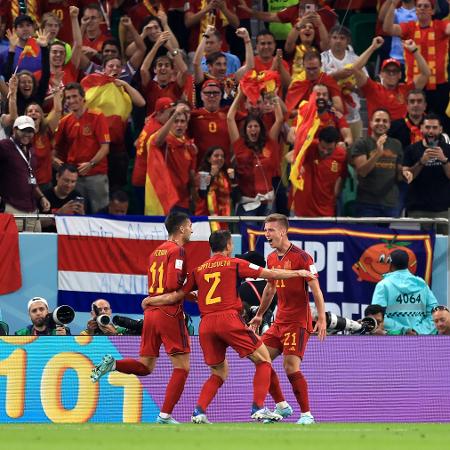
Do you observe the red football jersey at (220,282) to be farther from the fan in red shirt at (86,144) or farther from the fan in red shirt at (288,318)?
the fan in red shirt at (86,144)

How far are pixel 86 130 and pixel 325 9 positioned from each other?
17.1 ft

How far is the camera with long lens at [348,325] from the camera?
15.2 metres

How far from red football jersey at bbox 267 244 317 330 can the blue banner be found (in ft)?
13.0

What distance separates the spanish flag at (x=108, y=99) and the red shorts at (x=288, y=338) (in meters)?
5.68

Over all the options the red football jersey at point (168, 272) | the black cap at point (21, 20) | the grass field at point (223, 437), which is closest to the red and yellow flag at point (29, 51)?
the black cap at point (21, 20)

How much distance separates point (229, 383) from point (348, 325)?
1.45 meters

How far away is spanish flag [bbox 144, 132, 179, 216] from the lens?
18.4 meters

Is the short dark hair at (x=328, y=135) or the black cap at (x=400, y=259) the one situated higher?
the short dark hair at (x=328, y=135)

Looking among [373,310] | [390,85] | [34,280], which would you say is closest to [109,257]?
[34,280]

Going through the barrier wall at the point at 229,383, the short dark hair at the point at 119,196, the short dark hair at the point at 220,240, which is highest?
the short dark hair at the point at 220,240

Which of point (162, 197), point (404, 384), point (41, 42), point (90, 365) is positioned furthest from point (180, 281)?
point (41, 42)

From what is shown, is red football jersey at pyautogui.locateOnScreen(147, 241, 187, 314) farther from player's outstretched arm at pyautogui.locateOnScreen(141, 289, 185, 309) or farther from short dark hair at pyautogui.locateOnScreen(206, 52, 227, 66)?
short dark hair at pyautogui.locateOnScreen(206, 52, 227, 66)

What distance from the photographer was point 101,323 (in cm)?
1569

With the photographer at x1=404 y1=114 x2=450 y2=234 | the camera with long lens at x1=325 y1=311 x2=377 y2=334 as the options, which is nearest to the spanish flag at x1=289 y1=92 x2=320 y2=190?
the photographer at x1=404 y1=114 x2=450 y2=234
